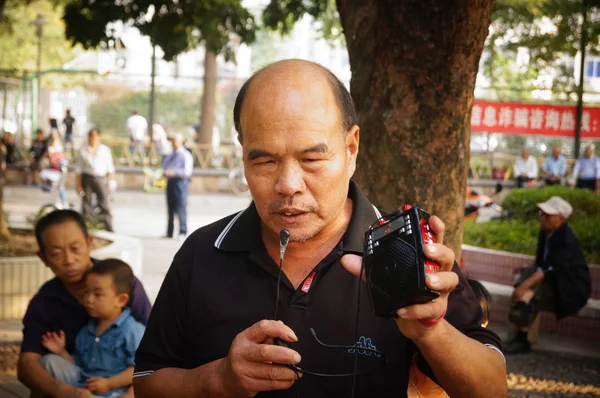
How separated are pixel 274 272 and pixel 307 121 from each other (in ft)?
1.47

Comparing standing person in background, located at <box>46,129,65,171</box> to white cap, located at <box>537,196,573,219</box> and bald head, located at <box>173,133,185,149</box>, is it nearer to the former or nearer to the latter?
bald head, located at <box>173,133,185,149</box>

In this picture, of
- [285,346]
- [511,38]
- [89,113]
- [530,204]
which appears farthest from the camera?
[89,113]

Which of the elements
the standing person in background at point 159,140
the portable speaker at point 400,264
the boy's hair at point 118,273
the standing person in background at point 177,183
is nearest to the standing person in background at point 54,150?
the standing person in background at point 159,140

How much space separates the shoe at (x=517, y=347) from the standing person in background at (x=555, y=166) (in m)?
15.7

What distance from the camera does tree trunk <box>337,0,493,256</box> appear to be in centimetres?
456

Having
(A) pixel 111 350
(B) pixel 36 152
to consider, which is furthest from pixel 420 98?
(B) pixel 36 152

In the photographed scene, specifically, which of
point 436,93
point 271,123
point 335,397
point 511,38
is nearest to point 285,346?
point 335,397

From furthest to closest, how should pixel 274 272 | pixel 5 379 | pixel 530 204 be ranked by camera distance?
pixel 530 204
pixel 5 379
pixel 274 272

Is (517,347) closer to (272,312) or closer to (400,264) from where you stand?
(272,312)

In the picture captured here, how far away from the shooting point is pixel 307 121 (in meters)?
2.50

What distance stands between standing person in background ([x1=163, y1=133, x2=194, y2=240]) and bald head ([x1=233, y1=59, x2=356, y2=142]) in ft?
43.1

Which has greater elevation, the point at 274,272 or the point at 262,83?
the point at 262,83

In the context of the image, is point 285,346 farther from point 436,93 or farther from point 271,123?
point 436,93

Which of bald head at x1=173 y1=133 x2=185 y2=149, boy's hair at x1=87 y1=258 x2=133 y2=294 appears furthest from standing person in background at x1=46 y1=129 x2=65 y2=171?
boy's hair at x1=87 y1=258 x2=133 y2=294
